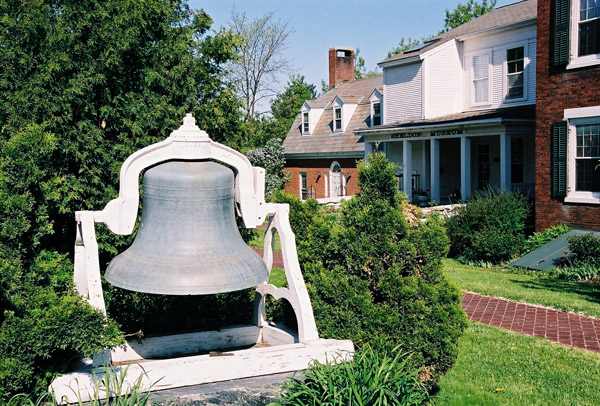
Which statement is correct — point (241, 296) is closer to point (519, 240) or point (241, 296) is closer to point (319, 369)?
point (319, 369)

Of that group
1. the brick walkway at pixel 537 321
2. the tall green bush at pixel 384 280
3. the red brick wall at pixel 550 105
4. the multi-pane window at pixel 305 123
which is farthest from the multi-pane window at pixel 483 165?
the tall green bush at pixel 384 280

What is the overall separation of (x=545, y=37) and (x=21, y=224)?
15.0m

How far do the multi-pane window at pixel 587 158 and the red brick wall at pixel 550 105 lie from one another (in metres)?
0.53

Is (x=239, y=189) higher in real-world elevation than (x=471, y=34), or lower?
lower

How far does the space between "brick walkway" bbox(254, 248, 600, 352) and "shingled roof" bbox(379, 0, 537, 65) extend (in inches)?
521

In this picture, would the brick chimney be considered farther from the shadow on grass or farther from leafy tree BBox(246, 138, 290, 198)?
the shadow on grass

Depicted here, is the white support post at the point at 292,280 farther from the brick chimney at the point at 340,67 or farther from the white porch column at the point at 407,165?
the brick chimney at the point at 340,67

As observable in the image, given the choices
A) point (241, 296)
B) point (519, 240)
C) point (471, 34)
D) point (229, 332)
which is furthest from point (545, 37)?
point (229, 332)

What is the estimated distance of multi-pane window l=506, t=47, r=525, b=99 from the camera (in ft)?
70.4

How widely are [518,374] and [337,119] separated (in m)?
26.3

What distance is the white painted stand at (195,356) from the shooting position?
4.27 metres

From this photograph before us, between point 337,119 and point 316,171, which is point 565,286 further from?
point 316,171

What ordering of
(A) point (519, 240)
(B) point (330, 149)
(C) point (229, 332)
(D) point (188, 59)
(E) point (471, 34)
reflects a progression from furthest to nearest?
(B) point (330, 149), (E) point (471, 34), (A) point (519, 240), (D) point (188, 59), (C) point (229, 332)

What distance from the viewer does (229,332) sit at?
6164 millimetres
